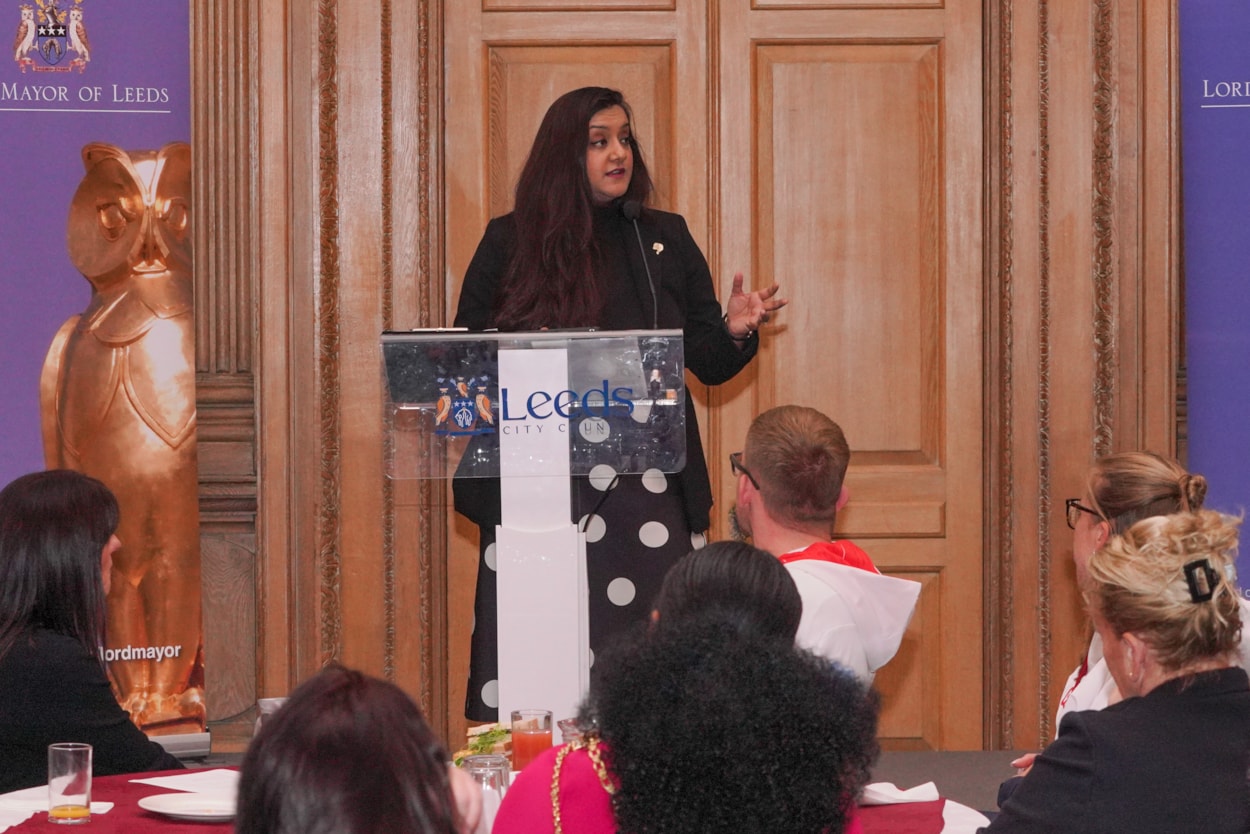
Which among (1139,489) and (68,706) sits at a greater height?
(1139,489)

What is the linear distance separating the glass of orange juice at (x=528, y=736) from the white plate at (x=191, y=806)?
0.34 m

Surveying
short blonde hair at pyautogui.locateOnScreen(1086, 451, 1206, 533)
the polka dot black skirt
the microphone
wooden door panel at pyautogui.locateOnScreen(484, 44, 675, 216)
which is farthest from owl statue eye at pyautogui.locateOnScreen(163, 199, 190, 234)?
short blonde hair at pyautogui.locateOnScreen(1086, 451, 1206, 533)

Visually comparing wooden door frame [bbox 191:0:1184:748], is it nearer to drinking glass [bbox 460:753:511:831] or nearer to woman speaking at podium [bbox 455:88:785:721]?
woman speaking at podium [bbox 455:88:785:721]

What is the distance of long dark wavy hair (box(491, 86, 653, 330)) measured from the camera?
308cm

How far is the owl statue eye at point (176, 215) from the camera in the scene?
395cm

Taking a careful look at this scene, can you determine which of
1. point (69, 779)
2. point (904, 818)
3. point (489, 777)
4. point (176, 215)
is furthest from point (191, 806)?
point (176, 215)

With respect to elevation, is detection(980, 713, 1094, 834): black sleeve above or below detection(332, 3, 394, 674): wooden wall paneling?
below

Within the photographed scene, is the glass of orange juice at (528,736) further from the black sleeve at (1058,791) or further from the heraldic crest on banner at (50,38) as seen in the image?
the heraldic crest on banner at (50,38)

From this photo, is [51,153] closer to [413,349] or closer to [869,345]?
[413,349]

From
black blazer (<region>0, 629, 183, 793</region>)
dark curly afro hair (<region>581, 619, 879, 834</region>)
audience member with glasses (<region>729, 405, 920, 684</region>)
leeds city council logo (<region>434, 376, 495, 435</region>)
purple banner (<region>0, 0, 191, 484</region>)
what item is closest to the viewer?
dark curly afro hair (<region>581, 619, 879, 834</region>)

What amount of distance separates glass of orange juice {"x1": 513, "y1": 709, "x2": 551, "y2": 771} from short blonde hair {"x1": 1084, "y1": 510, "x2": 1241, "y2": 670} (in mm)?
687

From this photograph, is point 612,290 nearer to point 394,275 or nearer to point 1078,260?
point 394,275

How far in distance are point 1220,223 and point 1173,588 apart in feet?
8.74

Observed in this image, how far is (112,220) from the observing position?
3.96m
